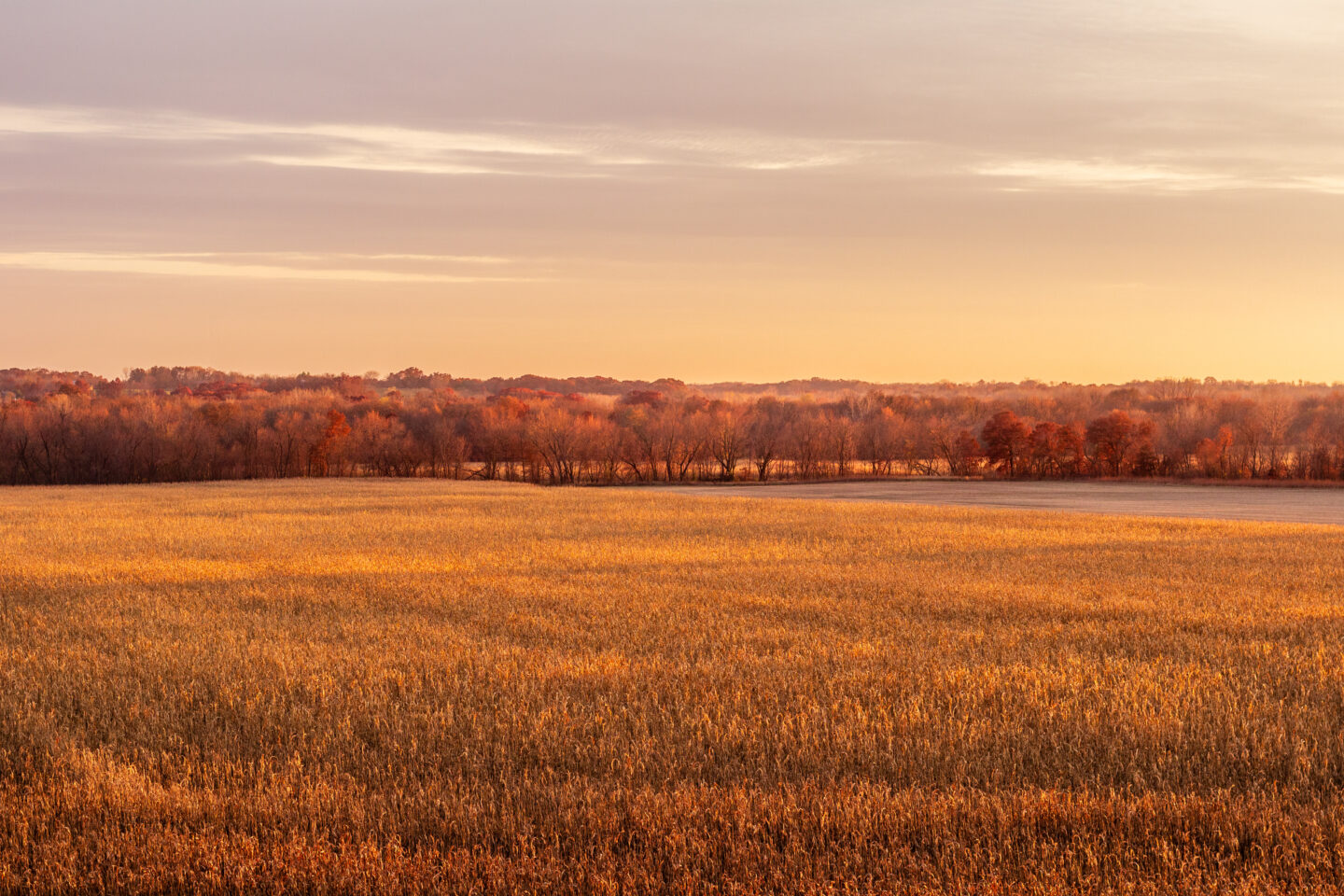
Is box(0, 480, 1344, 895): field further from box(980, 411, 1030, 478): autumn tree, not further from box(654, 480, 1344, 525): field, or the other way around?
box(980, 411, 1030, 478): autumn tree

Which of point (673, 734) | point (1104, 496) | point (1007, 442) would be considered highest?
point (1007, 442)

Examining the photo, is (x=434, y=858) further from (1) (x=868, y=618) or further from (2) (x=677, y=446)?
(2) (x=677, y=446)

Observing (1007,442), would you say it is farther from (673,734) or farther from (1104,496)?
(673,734)

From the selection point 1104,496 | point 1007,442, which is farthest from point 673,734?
point 1007,442

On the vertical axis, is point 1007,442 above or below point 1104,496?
above

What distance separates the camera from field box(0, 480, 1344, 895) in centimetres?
714

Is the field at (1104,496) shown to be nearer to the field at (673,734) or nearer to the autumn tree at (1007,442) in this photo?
the autumn tree at (1007,442)

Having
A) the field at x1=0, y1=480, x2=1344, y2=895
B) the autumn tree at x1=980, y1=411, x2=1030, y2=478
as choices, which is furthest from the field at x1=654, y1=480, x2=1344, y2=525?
the field at x1=0, y1=480, x2=1344, y2=895

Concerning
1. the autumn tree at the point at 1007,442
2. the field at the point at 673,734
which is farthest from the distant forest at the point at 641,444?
the field at the point at 673,734

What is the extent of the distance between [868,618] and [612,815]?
35.0 ft

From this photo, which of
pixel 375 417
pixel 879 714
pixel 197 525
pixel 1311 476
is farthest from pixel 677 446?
pixel 879 714

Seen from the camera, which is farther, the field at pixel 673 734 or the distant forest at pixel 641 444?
the distant forest at pixel 641 444

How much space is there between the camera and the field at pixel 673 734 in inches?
281

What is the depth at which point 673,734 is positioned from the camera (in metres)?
10.2
